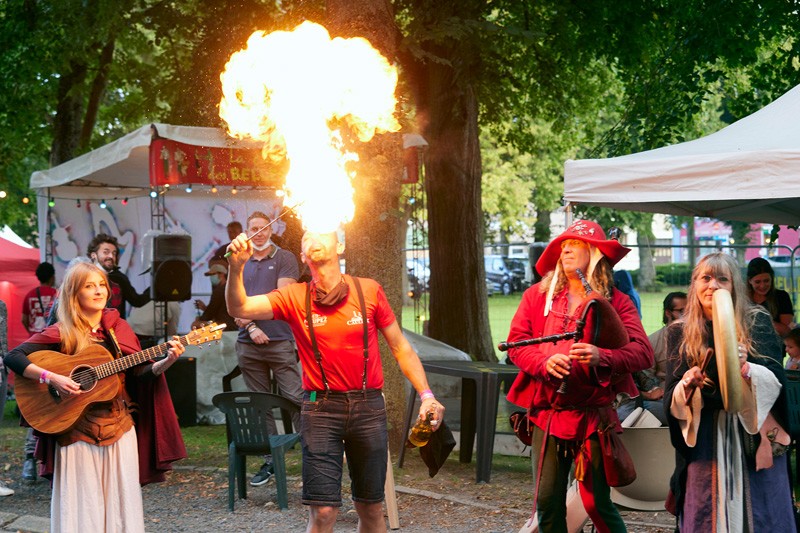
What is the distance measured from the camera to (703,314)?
5.45 meters

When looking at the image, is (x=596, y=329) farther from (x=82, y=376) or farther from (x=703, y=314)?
(x=82, y=376)

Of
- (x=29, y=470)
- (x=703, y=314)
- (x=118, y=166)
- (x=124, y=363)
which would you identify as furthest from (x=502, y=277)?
(x=703, y=314)

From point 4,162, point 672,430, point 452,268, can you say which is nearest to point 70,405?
point 672,430

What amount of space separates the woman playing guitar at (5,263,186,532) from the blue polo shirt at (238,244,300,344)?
2.99m

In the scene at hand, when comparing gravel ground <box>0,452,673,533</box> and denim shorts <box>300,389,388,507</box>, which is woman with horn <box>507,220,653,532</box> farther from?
gravel ground <box>0,452,673,533</box>

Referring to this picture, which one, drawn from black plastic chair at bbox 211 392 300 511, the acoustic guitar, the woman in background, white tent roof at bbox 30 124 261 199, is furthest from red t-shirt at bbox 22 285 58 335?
the woman in background

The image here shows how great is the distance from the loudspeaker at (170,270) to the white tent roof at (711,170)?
6.61 metres

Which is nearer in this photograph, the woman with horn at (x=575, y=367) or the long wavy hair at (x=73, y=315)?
the woman with horn at (x=575, y=367)

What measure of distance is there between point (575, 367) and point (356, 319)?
3.83 feet

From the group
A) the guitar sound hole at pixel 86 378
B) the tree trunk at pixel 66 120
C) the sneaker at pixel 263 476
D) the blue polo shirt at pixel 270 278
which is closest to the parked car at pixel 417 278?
the blue polo shirt at pixel 270 278

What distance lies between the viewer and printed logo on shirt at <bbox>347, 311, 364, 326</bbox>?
5.80 meters

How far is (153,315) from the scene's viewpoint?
46.1 feet

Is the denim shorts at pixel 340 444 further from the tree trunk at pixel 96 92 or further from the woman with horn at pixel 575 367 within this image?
the tree trunk at pixel 96 92

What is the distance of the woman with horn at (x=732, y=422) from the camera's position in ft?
17.4
